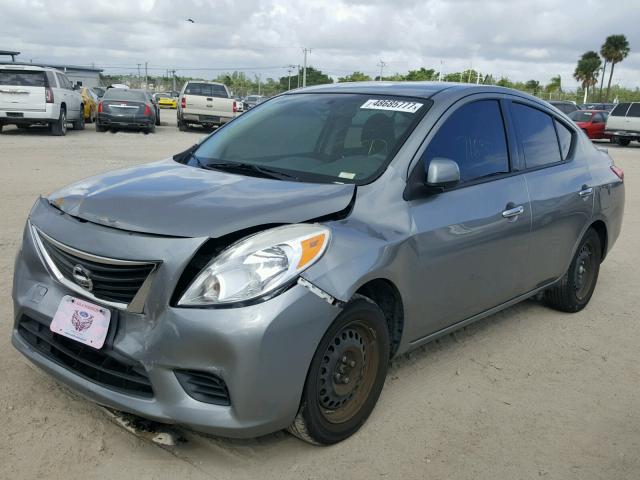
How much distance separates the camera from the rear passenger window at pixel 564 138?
185 inches

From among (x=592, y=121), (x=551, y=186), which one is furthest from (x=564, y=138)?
(x=592, y=121)

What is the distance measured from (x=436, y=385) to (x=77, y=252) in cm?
208

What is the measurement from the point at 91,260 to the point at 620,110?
26.9 m

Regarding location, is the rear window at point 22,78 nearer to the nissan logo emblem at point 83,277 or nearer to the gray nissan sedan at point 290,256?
the gray nissan sedan at point 290,256

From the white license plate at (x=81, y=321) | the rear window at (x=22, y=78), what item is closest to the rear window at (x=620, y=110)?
the rear window at (x=22, y=78)

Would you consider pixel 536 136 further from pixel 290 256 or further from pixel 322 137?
pixel 290 256

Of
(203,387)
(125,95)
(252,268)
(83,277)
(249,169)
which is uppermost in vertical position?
(125,95)

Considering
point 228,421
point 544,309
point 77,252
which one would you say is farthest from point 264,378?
point 544,309

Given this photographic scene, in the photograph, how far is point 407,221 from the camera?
3.18 meters

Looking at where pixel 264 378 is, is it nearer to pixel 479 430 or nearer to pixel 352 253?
pixel 352 253

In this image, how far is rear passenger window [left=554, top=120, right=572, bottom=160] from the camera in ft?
15.5

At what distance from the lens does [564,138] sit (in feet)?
15.7

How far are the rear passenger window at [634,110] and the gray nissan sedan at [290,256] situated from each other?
23.8 meters

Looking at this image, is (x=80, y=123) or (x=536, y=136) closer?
(x=536, y=136)
